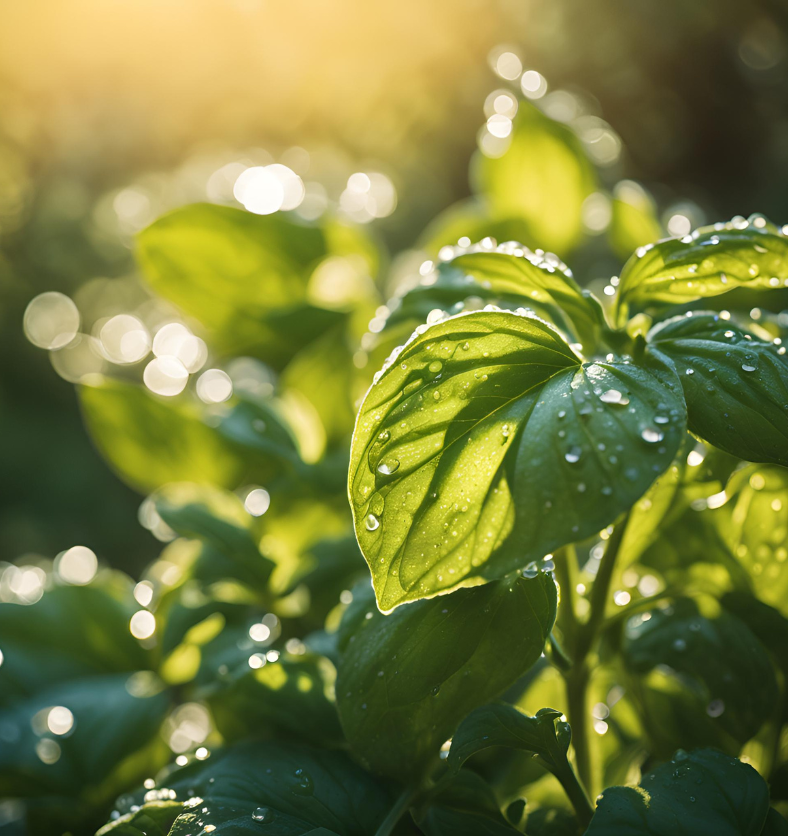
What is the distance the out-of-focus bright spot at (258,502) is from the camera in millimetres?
283

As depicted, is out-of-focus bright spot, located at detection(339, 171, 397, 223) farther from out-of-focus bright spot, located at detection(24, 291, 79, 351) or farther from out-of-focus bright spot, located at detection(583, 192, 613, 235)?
out-of-focus bright spot, located at detection(24, 291, 79, 351)

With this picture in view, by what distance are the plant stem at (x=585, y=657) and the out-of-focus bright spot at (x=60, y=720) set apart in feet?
0.57

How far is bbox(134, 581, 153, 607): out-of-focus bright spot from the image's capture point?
283 millimetres

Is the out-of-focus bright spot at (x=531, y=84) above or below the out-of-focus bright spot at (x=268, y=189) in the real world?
above

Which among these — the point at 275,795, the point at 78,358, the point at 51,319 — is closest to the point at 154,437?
the point at 275,795

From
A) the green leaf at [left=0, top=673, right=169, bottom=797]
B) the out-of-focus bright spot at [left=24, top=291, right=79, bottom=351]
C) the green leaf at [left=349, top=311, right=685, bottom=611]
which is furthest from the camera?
the out-of-focus bright spot at [left=24, top=291, right=79, bottom=351]

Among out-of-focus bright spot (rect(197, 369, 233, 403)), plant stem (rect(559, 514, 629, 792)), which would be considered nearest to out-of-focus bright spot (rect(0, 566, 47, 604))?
out-of-focus bright spot (rect(197, 369, 233, 403))

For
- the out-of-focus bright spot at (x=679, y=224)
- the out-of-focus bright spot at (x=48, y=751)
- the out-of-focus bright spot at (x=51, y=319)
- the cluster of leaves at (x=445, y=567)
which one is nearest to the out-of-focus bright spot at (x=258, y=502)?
the cluster of leaves at (x=445, y=567)

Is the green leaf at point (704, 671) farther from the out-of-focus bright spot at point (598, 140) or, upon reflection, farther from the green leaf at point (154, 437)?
the out-of-focus bright spot at point (598, 140)

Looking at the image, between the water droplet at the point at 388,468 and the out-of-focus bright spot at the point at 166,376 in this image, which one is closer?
the water droplet at the point at 388,468

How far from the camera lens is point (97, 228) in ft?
2.72

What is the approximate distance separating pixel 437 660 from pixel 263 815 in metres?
0.06

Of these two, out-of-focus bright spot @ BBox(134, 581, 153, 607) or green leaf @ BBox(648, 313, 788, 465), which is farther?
out-of-focus bright spot @ BBox(134, 581, 153, 607)

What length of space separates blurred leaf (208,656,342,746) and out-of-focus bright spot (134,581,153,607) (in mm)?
84
